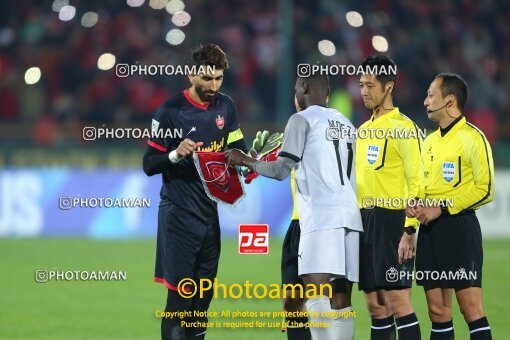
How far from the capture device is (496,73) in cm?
1888

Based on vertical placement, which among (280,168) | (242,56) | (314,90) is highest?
(242,56)

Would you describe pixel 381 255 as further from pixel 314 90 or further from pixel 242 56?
pixel 242 56

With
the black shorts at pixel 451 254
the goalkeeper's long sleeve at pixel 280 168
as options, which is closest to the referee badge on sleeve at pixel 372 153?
the black shorts at pixel 451 254

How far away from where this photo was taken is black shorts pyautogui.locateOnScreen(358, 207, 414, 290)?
6.79 meters

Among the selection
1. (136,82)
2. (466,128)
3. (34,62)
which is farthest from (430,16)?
(466,128)

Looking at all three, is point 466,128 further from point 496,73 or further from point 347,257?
point 496,73

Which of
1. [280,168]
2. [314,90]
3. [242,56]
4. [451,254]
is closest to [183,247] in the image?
[280,168]

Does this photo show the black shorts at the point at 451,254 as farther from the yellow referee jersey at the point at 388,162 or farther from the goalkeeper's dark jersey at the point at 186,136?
the goalkeeper's dark jersey at the point at 186,136

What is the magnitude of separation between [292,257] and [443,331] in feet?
3.81

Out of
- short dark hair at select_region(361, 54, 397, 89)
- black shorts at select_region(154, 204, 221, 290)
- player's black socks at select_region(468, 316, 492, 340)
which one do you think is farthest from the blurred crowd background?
player's black socks at select_region(468, 316, 492, 340)

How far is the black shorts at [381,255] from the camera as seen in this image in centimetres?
679

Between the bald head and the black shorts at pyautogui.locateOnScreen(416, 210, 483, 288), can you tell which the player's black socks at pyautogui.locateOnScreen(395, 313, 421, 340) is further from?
the bald head

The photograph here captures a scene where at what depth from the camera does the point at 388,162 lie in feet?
22.5

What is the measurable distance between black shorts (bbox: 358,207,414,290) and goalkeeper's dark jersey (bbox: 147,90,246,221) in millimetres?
1098
